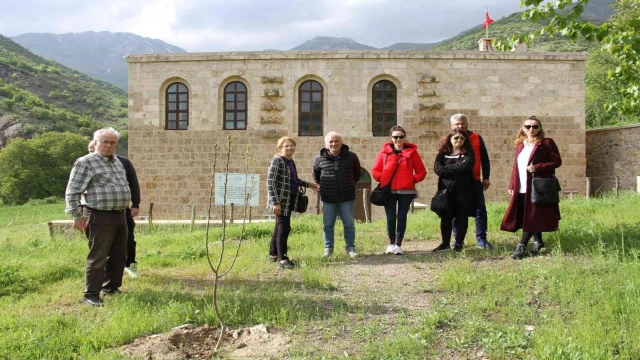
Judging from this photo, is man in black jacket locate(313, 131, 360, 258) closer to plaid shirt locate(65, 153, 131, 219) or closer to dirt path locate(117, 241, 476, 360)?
dirt path locate(117, 241, 476, 360)

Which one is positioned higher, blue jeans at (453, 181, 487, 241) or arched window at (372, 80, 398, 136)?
arched window at (372, 80, 398, 136)

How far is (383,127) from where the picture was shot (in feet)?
55.8

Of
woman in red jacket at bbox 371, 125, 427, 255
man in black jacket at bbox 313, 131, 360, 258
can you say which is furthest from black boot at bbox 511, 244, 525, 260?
man in black jacket at bbox 313, 131, 360, 258

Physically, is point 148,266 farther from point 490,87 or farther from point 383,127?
point 490,87

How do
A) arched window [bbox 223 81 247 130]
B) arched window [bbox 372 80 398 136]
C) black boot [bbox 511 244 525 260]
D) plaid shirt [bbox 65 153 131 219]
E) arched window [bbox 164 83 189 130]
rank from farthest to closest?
arched window [bbox 164 83 189 130] → arched window [bbox 223 81 247 130] → arched window [bbox 372 80 398 136] → black boot [bbox 511 244 525 260] → plaid shirt [bbox 65 153 131 219]

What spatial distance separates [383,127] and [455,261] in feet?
37.0

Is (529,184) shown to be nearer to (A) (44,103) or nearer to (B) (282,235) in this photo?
(B) (282,235)

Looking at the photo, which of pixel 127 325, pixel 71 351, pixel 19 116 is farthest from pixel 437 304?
pixel 19 116

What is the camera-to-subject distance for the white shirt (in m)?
6.26

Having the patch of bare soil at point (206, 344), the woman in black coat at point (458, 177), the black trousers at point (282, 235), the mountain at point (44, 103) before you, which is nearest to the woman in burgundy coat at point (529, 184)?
the woman in black coat at point (458, 177)

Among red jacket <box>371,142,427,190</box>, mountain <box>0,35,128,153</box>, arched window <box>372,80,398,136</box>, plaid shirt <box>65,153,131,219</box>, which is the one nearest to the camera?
plaid shirt <box>65,153,131,219</box>

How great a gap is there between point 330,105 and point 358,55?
1.93 meters

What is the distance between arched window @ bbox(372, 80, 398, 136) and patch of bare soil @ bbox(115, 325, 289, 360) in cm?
1348

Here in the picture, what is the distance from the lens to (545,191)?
6020 mm
